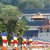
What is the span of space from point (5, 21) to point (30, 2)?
59.1 m

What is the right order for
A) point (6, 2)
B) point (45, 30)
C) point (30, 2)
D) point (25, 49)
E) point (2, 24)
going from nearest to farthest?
point (25, 49) < point (2, 24) < point (45, 30) < point (30, 2) < point (6, 2)

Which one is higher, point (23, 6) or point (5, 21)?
point (5, 21)

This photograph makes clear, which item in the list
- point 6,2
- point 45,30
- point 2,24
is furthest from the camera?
point 6,2

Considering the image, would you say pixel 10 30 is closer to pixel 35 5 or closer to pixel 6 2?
pixel 35 5

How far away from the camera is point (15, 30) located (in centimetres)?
2911

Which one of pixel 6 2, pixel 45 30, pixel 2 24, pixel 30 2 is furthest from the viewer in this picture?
pixel 6 2

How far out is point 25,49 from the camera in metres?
21.9

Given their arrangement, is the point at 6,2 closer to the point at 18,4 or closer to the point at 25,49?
the point at 18,4

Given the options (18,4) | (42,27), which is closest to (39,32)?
(42,27)

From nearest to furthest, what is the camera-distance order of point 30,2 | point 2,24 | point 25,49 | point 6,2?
point 25,49, point 2,24, point 30,2, point 6,2

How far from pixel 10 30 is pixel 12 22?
0.68m

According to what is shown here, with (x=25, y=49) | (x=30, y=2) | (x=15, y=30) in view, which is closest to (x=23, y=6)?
(x=30, y=2)

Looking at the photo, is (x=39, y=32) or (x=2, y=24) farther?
(x=39, y=32)

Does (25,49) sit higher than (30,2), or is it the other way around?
(25,49)
